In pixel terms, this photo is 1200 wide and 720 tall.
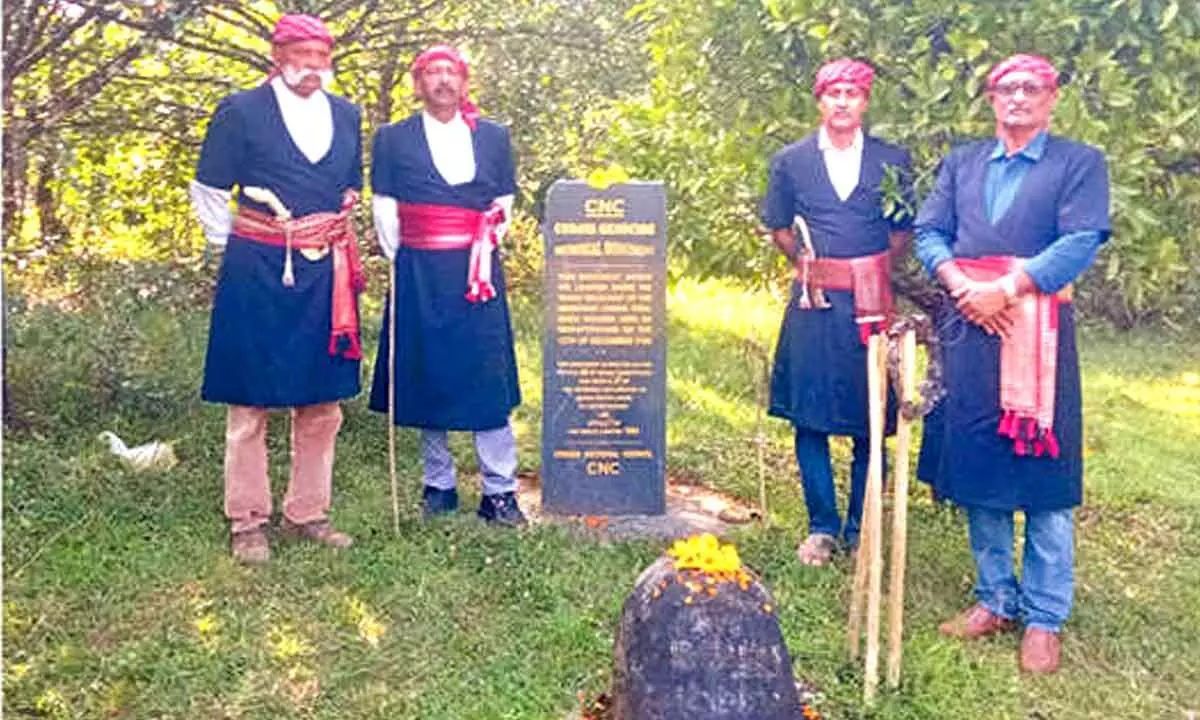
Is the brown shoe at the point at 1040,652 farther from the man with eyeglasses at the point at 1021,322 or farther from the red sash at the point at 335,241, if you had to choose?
the red sash at the point at 335,241

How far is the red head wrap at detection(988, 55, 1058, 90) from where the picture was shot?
4.30m

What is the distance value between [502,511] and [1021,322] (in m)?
2.47

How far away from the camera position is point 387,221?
5.51 m

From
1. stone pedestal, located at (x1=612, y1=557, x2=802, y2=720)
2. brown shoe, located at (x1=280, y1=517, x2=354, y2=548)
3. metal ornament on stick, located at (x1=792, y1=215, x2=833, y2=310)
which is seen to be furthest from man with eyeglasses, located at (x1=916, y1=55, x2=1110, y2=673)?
brown shoe, located at (x1=280, y1=517, x2=354, y2=548)

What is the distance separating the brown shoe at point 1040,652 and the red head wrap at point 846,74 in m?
2.06

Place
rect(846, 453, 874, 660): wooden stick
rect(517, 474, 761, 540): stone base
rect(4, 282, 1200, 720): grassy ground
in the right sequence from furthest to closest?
1. rect(517, 474, 761, 540): stone base
2. rect(4, 282, 1200, 720): grassy ground
3. rect(846, 453, 874, 660): wooden stick

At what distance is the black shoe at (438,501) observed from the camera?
232 inches

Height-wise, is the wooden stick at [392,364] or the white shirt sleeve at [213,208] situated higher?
the white shirt sleeve at [213,208]

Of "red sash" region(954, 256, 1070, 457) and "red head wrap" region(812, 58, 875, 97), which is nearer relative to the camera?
"red sash" region(954, 256, 1070, 457)

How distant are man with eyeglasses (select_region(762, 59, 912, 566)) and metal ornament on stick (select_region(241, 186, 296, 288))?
1.88 m

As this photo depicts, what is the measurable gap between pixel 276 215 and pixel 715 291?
24.6 ft

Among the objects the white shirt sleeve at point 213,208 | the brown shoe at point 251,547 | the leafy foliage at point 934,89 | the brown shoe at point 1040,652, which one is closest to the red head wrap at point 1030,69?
the leafy foliage at point 934,89

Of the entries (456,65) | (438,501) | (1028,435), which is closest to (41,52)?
(456,65)

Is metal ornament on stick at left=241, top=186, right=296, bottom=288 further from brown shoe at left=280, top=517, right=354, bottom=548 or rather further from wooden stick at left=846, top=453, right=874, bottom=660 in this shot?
wooden stick at left=846, top=453, right=874, bottom=660
